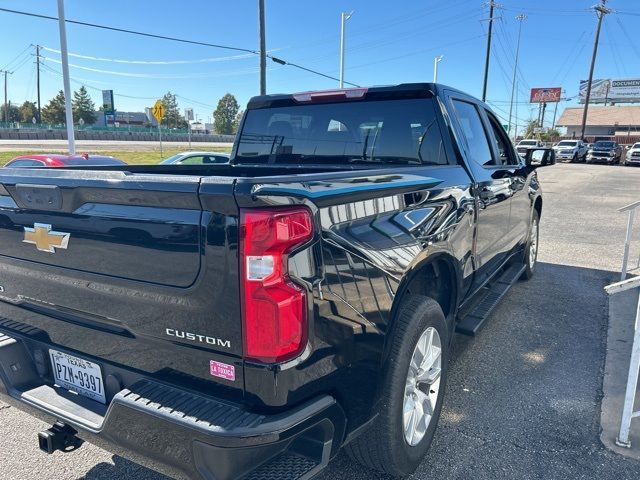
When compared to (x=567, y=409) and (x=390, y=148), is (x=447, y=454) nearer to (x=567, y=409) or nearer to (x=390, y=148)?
(x=567, y=409)

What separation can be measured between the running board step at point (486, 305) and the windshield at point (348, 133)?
1.22 m

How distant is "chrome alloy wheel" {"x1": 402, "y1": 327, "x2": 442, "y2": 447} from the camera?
2465mm

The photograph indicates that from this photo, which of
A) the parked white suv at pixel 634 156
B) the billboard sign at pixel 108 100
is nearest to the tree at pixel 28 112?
the billboard sign at pixel 108 100

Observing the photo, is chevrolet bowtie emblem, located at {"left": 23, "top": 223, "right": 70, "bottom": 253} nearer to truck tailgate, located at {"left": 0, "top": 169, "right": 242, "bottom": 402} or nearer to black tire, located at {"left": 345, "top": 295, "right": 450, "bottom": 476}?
truck tailgate, located at {"left": 0, "top": 169, "right": 242, "bottom": 402}

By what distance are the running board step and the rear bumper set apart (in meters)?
1.84

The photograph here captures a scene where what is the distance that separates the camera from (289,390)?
167 cm

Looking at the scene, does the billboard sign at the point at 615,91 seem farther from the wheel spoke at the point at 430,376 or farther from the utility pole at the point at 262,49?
the wheel spoke at the point at 430,376

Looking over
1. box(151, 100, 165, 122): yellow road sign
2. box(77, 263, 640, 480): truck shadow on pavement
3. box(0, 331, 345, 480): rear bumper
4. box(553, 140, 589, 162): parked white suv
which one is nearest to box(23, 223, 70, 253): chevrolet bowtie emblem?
box(0, 331, 345, 480): rear bumper

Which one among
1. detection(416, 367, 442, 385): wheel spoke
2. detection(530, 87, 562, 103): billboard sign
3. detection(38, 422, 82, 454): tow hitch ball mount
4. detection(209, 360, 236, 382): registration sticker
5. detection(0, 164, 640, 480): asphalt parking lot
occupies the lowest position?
detection(0, 164, 640, 480): asphalt parking lot

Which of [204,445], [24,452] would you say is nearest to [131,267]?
[204,445]

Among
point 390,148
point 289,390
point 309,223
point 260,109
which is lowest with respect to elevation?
point 289,390

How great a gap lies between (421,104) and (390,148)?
1.20ft

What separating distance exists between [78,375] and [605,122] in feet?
270

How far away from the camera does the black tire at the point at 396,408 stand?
7.13 feet
